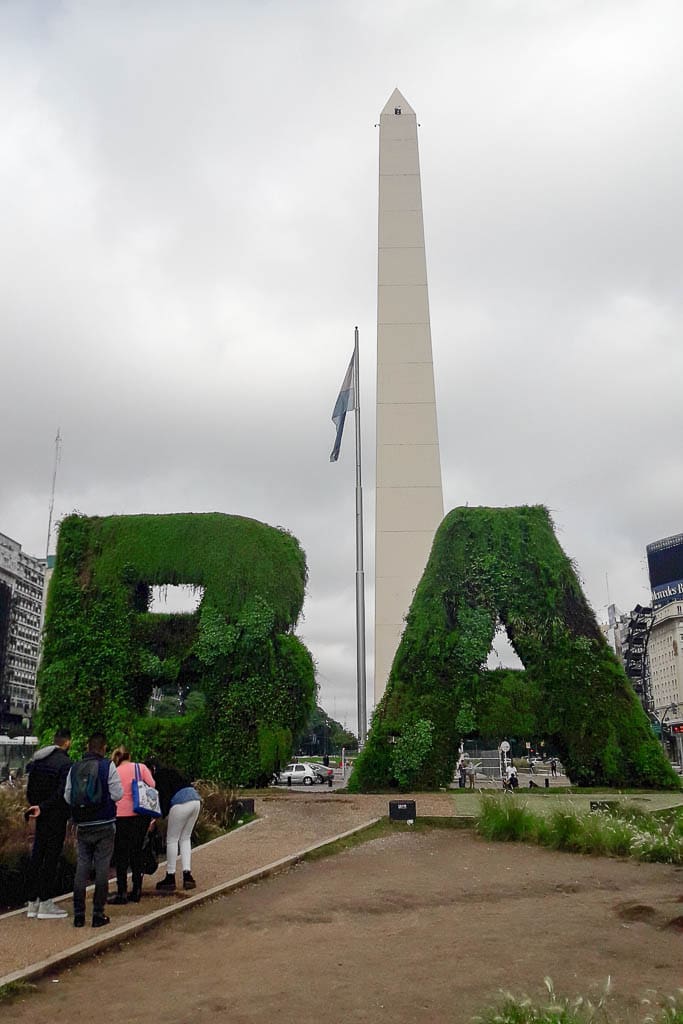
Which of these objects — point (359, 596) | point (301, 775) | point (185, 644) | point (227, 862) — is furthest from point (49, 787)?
point (301, 775)

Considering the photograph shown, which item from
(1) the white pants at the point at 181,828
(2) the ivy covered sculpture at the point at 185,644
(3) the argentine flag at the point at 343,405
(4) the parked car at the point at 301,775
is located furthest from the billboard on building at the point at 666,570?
(1) the white pants at the point at 181,828

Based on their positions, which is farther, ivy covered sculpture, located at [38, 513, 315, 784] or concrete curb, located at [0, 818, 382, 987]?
ivy covered sculpture, located at [38, 513, 315, 784]

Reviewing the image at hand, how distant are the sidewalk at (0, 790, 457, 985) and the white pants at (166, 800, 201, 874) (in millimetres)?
330

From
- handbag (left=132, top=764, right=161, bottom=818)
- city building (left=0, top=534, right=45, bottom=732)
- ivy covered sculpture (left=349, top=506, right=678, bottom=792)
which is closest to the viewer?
handbag (left=132, top=764, right=161, bottom=818)

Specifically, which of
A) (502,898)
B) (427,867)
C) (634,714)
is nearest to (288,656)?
(634,714)

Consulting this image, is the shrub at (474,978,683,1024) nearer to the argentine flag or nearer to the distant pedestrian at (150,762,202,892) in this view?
the distant pedestrian at (150,762,202,892)

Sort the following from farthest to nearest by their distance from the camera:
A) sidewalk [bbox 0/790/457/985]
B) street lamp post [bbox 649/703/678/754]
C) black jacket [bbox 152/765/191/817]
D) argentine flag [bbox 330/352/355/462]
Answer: street lamp post [bbox 649/703/678/754] → argentine flag [bbox 330/352/355/462] → black jacket [bbox 152/765/191/817] → sidewalk [bbox 0/790/457/985]

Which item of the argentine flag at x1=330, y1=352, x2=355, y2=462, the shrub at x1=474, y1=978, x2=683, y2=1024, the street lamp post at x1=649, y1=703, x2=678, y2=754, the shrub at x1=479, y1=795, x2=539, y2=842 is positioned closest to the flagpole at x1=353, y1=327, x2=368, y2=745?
the argentine flag at x1=330, y1=352, x2=355, y2=462

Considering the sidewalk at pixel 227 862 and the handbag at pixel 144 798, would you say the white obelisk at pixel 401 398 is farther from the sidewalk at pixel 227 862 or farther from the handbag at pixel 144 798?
the handbag at pixel 144 798

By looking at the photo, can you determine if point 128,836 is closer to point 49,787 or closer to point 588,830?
point 49,787

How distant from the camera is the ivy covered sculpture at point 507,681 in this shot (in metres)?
19.0

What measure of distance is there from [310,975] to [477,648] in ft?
46.0

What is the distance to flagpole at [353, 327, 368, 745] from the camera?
24641 mm

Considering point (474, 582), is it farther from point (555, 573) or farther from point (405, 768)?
point (405, 768)
